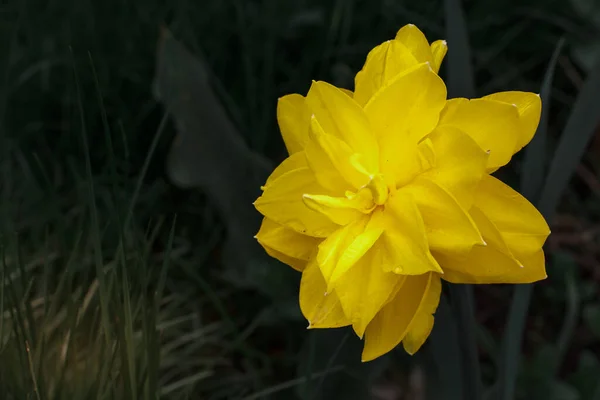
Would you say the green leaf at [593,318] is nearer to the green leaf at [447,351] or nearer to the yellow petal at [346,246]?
the green leaf at [447,351]

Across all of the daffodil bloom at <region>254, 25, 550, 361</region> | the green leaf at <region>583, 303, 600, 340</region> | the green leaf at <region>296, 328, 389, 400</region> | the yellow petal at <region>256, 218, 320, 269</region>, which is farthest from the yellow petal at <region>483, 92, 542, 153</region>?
the green leaf at <region>583, 303, 600, 340</region>

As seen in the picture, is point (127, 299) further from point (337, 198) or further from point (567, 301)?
point (567, 301)

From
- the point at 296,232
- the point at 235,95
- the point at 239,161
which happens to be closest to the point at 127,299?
the point at 296,232

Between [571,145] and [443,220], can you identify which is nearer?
[443,220]

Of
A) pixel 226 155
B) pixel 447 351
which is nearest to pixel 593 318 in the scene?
pixel 447 351

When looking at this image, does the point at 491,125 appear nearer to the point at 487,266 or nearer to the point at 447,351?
the point at 487,266

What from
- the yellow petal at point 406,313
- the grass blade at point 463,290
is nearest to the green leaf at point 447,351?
the grass blade at point 463,290

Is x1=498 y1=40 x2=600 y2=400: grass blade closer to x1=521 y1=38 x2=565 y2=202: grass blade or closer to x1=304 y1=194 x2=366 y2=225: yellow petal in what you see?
x1=521 y1=38 x2=565 y2=202: grass blade
